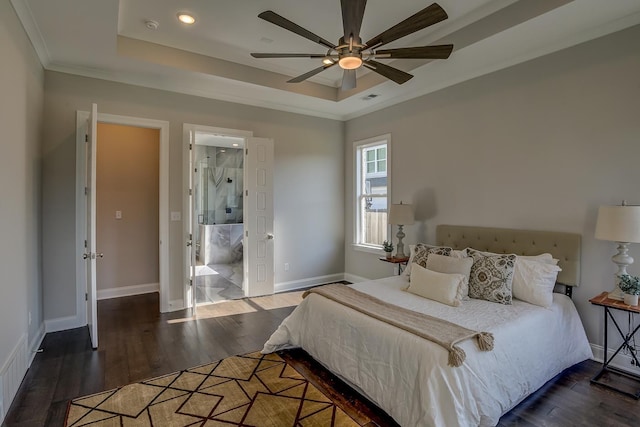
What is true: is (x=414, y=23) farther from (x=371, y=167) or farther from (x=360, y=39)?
(x=371, y=167)

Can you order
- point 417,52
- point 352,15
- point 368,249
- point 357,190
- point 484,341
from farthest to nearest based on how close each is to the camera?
1. point 357,190
2. point 368,249
3. point 417,52
4. point 352,15
5. point 484,341

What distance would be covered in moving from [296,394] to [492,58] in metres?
3.69

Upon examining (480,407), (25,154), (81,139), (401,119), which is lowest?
(480,407)

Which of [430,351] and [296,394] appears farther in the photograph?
[296,394]

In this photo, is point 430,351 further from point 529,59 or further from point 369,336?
point 529,59

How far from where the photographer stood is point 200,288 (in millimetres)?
5488

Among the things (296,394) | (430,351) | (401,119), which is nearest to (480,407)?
(430,351)

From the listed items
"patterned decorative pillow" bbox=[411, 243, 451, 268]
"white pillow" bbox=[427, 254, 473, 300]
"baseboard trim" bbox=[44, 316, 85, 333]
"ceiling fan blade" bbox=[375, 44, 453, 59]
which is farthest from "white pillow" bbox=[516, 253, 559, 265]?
"baseboard trim" bbox=[44, 316, 85, 333]

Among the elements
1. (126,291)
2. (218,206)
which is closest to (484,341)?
(126,291)

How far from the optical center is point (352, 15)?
2248 mm

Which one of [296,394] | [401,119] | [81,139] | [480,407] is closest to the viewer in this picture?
[480,407]

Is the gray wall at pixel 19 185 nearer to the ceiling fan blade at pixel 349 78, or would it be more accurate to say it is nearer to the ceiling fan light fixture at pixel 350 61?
the ceiling fan light fixture at pixel 350 61

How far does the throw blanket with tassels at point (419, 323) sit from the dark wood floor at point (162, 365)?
61cm

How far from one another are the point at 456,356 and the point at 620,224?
5.85 feet
